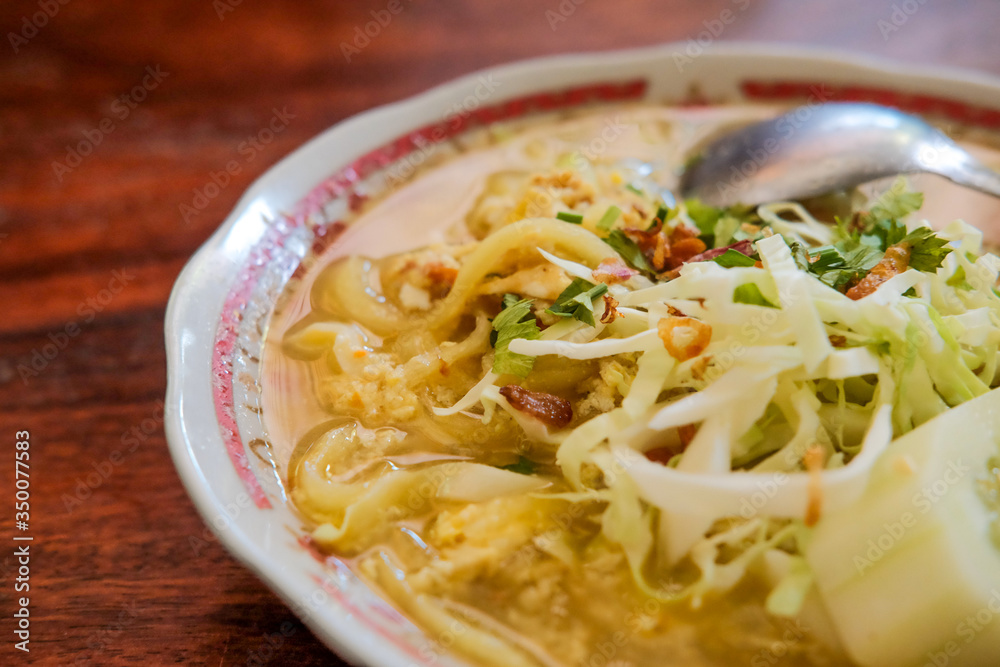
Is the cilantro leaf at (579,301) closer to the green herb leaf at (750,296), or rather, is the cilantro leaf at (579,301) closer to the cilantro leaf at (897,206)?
the green herb leaf at (750,296)

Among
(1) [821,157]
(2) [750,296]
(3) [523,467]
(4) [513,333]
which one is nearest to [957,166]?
(1) [821,157]

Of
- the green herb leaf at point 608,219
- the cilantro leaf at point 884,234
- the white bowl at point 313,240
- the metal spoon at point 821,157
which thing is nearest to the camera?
the white bowl at point 313,240

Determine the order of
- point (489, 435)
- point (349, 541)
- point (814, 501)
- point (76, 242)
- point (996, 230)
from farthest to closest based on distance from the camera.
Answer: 1. point (76, 242)
2. point (996, 230)
3. point (489, 435)
4. point (349, 541)
5. point (814, 501)

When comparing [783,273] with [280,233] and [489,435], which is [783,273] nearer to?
[489,435]

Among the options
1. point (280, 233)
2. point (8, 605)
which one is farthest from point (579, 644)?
point (280, 233)

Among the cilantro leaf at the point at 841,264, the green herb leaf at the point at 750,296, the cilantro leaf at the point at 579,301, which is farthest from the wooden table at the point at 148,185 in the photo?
the cilantro leaf at the point at 841,264

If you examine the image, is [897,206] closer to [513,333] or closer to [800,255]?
[800,255]
